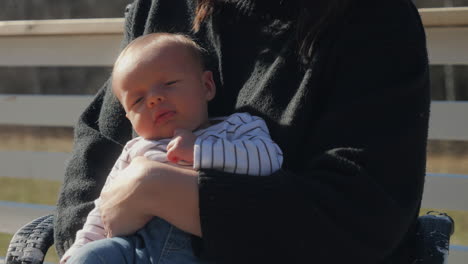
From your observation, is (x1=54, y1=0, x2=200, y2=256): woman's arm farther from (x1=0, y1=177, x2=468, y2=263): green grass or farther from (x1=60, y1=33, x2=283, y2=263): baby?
(x1=0, y1=177, x2=468, y2=263): green grass

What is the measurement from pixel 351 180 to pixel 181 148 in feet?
1.16

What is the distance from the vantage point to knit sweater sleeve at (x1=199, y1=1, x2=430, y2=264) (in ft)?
4.54

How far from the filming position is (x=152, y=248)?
144 cm

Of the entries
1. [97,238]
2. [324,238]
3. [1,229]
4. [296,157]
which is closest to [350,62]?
[296,157]

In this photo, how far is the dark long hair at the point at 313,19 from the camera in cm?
151

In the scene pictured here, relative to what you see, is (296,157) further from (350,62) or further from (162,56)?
(162,56)

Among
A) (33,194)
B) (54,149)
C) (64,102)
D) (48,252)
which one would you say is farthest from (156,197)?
(54,149)

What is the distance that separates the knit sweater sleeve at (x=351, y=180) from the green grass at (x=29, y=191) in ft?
13.6

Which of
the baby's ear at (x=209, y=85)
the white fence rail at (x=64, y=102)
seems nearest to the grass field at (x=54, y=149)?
the white fence rail at (x=64, y=102)

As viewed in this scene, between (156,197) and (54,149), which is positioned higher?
(156,197)

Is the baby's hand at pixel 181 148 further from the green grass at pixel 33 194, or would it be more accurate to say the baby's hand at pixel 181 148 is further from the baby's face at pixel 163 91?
the green grass at pixel 33 194

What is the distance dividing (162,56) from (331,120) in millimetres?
412

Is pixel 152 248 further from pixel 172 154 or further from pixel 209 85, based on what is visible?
pixel 209 85

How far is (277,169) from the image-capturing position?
147 centimetres
